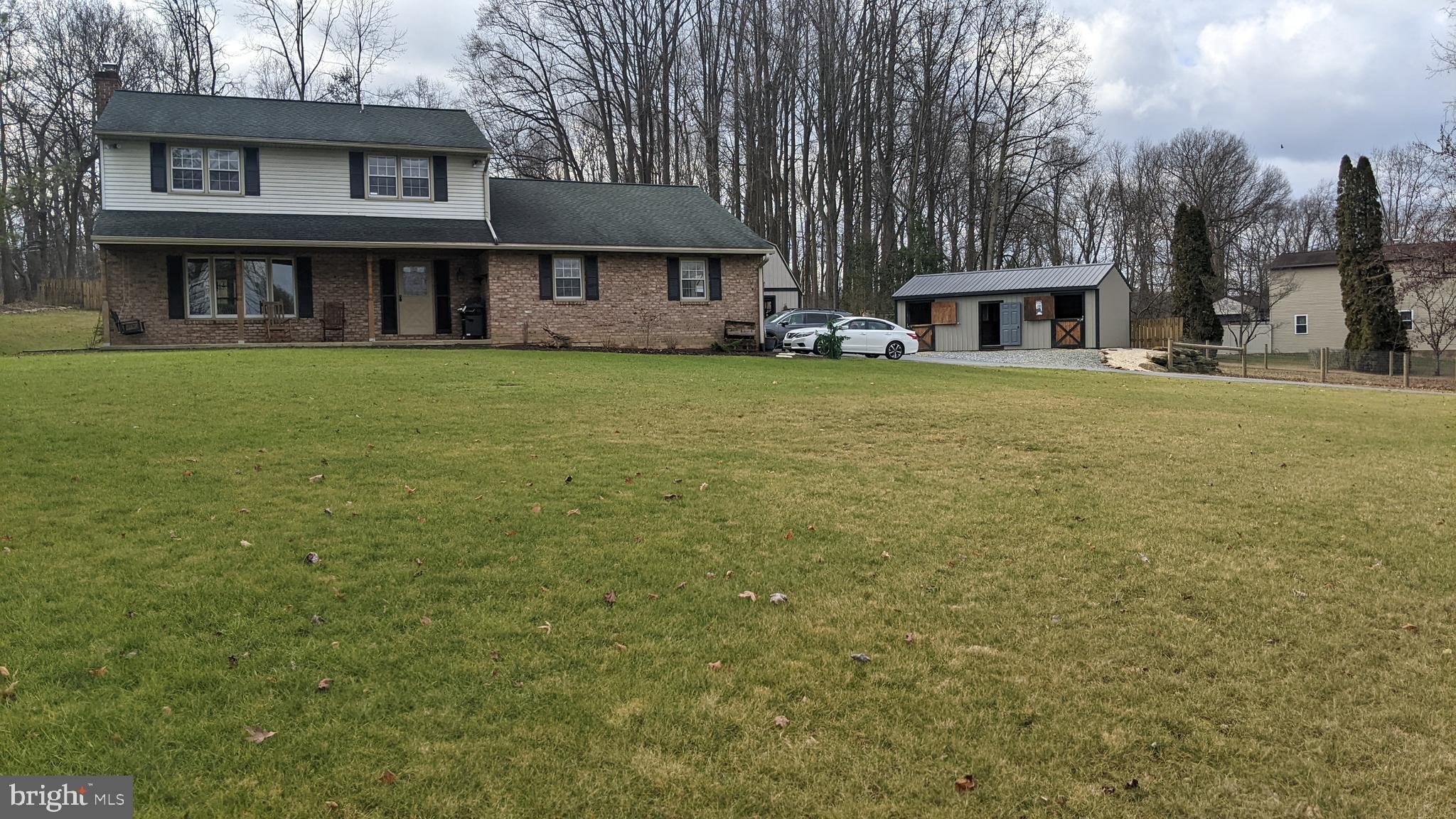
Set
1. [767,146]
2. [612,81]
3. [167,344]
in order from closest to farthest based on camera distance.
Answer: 1. [167,344]
2. [612,81]
3. [767,146]

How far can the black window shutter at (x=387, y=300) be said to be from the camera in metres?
24.6

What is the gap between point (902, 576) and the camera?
5660mm

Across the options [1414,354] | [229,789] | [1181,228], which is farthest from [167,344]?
[1181,228]

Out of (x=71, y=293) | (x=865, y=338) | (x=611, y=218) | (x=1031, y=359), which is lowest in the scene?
(x=1031, y=359)

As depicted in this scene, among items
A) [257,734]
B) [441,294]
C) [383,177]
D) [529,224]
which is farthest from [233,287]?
[257,734]

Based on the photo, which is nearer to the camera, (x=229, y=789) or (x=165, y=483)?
(x=229, y=789)

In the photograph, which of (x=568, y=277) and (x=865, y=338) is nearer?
(x=568, y=277)

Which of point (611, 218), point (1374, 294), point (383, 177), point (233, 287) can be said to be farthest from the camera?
point (1374, 294)

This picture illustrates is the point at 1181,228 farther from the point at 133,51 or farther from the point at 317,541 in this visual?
the point at 133,51

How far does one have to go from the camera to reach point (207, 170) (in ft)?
76.2

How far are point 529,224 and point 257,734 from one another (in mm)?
23472

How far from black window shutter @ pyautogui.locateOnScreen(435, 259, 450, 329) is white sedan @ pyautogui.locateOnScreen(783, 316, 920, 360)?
32.3ft

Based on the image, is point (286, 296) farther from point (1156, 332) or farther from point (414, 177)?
point (1156, 332)

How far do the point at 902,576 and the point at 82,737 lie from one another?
4195mm
